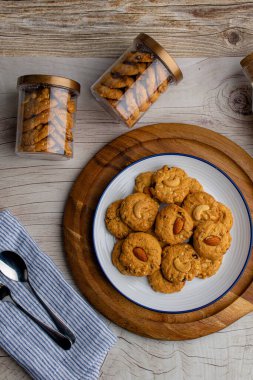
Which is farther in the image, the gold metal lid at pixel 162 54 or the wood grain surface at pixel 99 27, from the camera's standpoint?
the wood grain surface at pixel 99 27

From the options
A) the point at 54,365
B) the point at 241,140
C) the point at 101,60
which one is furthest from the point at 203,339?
the point at 101,60

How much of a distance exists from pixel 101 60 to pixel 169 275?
528 millimetres

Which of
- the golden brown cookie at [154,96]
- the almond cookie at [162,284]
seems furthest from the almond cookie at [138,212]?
the golden brown cookie at [154,96]

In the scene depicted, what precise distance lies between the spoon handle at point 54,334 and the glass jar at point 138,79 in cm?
47

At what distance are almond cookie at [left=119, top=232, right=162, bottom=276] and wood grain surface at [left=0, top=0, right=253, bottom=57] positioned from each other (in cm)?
45

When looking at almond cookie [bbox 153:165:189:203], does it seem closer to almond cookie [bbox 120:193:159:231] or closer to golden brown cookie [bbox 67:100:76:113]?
almond cookie [bbox 120:193:159:231]

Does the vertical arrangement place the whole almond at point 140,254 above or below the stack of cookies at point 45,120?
below

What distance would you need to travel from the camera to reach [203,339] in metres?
1.16

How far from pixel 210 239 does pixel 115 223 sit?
210 mm

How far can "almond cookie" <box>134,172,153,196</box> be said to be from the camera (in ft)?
3.71

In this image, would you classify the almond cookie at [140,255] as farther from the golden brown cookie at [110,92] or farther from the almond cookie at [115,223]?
the golden brown cookie at [110,92]

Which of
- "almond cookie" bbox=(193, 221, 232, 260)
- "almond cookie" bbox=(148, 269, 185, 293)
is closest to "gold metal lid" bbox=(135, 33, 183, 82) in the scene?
"almond cookie" bbox=(193, 221, 232, 260)

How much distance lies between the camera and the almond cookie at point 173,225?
1.08 meters

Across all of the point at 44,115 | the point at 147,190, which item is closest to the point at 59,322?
the point at 147,190
